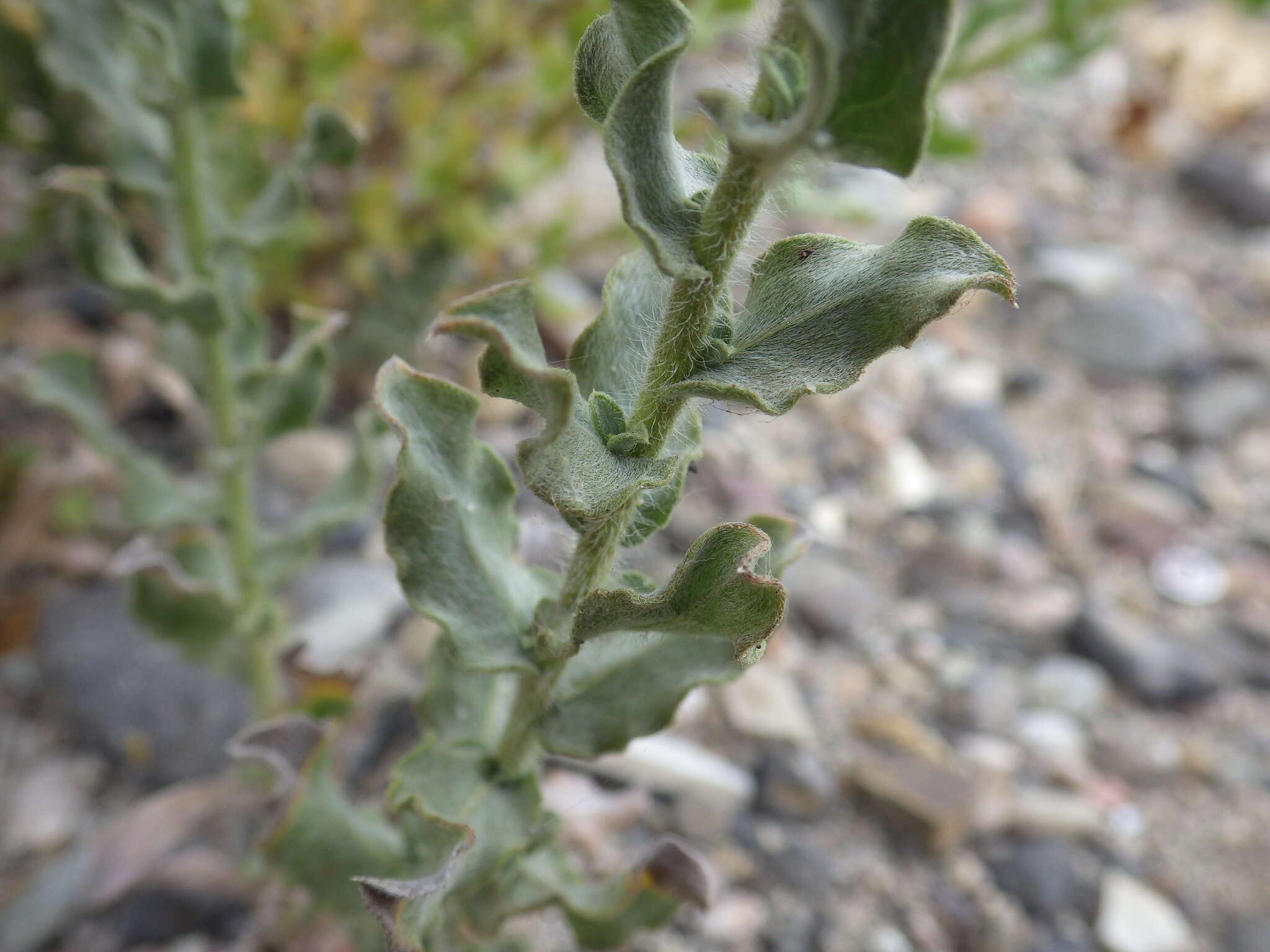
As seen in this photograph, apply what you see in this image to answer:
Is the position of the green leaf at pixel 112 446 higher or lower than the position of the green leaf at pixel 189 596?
higher

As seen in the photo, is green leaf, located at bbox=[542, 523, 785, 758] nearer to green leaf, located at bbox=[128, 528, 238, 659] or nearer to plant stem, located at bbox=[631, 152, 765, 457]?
plant stem, located at bbox=[631, 152, 765, 457]

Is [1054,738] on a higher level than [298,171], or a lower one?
lower

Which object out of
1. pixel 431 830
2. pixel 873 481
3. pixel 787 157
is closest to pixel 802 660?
pixel 873 481

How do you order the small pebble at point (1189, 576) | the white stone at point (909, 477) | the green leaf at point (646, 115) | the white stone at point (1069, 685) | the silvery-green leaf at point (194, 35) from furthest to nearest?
the white stone at point (909, 477) < the small pebble at point (1189, 576) < the white stone at point (1069, 685) < the silvery-green leaf at point (194, 35) < the green leaf at point (646, 115)

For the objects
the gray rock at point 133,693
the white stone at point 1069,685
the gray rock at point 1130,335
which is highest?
the gray rock at point 133,693

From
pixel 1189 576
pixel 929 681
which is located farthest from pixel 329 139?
pixel 1189 576

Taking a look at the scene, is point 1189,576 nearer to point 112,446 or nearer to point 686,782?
point 686,782

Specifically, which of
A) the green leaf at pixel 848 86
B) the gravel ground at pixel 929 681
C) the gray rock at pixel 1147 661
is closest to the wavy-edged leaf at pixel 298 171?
the gravel ground at pixel 929 681

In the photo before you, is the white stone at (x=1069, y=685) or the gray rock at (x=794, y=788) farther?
the white stone at (x=1069, y=685)

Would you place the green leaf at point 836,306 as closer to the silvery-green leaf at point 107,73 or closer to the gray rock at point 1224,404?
the silvery-green leaf at point 107,73
